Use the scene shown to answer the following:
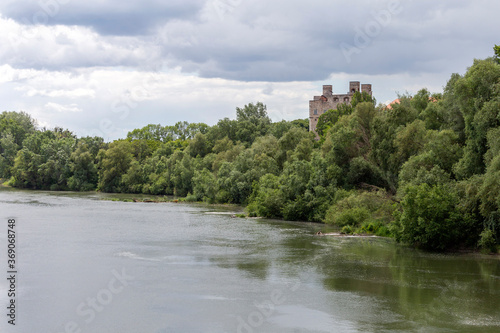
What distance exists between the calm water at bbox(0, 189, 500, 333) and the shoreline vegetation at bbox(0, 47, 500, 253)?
9.11 ft

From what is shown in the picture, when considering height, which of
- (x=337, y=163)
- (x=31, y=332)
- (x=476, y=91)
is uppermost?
(x=476, y=91)

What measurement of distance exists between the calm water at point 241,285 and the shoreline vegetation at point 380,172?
2.78 m

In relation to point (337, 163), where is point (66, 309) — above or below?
below

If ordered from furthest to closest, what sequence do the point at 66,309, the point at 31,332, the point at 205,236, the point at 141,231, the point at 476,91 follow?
the point at 141,231
the point at 205,236
the point at 476,91
the point at 66,309
the point at 31,332

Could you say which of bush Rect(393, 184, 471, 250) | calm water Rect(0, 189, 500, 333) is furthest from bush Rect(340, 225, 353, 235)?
bush Rect(393, 184, 471, 250)

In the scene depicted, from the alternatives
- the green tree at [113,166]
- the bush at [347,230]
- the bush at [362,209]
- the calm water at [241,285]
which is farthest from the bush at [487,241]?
the green tree at [113,166]

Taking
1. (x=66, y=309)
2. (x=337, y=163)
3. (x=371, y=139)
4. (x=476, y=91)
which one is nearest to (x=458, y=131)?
(x=476, y=91)

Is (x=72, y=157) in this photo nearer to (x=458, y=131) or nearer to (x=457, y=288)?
(x=458, y=131)

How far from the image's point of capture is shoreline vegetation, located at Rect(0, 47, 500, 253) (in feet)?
111

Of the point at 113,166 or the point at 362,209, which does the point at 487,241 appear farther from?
the point at 113,166

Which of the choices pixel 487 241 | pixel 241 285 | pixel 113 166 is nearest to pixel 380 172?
pixel 487 241

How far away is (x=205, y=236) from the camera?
140ft

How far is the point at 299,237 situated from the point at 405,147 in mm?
12719

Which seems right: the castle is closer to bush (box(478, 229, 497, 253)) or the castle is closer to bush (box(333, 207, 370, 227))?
bush (box(333, 207, 370, 227))
